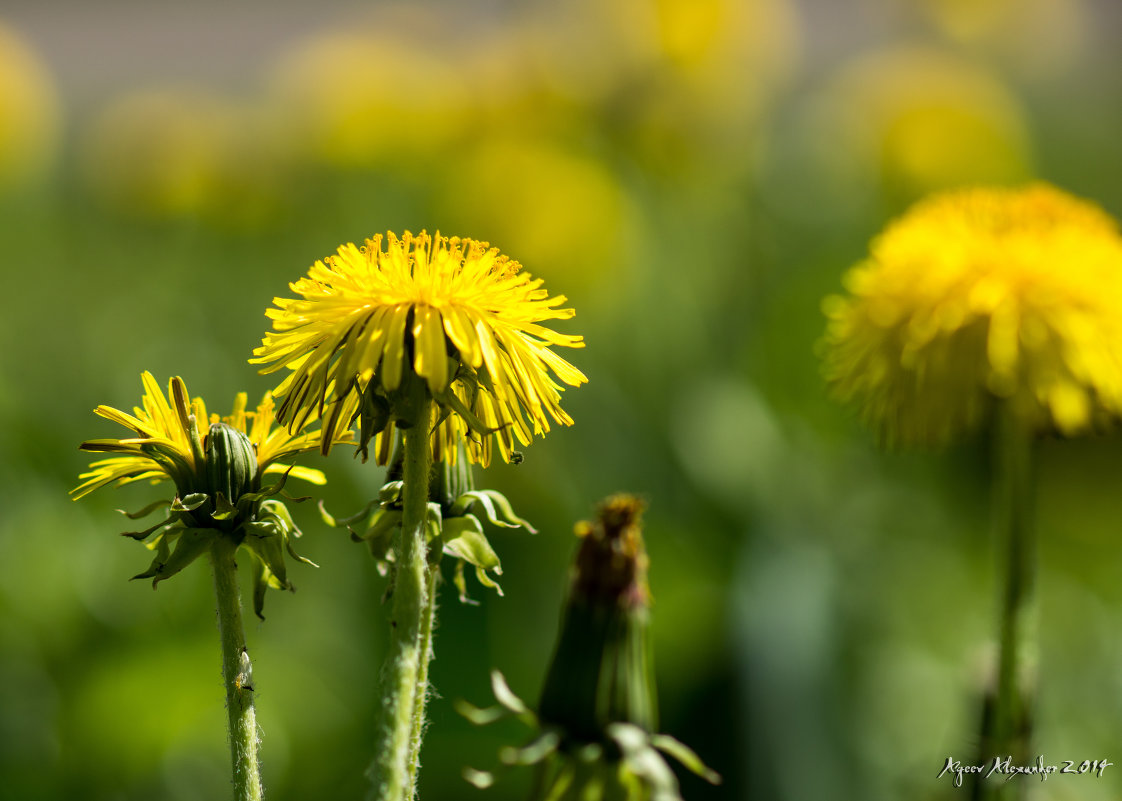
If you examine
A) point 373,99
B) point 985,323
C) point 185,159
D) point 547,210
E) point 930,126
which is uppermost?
point 373,99

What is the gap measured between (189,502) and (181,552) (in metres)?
0.05

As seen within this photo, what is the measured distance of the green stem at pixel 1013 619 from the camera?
1694 mm

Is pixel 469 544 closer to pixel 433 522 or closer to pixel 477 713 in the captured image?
pixel 433 522

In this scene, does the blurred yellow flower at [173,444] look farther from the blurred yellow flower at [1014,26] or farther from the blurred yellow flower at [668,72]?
the blurred yellow flower at [1014,26]

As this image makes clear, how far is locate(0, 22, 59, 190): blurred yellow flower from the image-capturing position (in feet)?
21.6

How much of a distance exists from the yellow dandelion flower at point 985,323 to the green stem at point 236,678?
1.07 m

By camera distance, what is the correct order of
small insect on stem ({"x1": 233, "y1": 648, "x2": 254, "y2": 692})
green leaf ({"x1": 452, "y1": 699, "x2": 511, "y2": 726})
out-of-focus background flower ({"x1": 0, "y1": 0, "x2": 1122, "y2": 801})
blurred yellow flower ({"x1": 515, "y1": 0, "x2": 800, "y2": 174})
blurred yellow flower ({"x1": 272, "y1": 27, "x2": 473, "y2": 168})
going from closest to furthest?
green leaf ({"x1": 452, "y1": 699, "x2": 511, "y2": 726})
small insect on stem ({"x1": 233, "y1": 648, "x2": 254, "y2": 692})
out-of-focus background flower ({"x1": 0, "y1": 0, "x2": 1122, "y2": 801})
blurred yellow flower ({"x1": 515, "y1": 0, "x2": 800, "y2": 174})
blurred yellow flower ({"x1": 272, "y1": 27, "x2": 473, "y2": 168})

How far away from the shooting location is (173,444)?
1.13m

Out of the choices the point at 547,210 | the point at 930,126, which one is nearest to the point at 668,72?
the point at 547,210

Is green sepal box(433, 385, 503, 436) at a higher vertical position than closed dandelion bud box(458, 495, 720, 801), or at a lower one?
higher

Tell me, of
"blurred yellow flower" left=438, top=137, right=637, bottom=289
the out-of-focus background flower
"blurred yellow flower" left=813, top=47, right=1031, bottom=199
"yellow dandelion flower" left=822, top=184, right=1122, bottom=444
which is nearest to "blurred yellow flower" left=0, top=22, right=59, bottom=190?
the out-of-focus background flower

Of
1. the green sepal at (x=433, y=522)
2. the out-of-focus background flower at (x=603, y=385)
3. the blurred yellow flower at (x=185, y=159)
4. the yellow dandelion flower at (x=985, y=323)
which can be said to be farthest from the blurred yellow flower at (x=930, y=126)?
the green sepal at (x=433, y=522)

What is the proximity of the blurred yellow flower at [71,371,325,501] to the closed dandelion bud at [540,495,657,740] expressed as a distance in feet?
0.95

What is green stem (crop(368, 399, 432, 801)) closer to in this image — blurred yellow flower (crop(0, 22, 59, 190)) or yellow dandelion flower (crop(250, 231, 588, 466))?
yellow dandelion flower (crop(250, 231, 588, 466))
